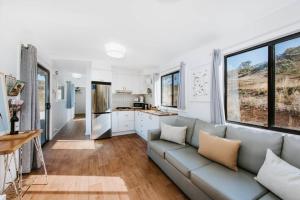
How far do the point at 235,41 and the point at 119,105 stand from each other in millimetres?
4240

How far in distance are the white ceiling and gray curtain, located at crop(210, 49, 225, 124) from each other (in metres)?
0.43

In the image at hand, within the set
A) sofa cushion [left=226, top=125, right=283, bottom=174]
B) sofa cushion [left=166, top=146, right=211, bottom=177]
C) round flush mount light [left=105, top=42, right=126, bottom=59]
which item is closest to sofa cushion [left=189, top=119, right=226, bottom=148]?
sofa cushion [left=166, top=146, right=211, bottom=177]

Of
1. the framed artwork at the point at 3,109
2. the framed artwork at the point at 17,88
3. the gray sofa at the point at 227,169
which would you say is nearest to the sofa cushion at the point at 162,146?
the gray sofa at the point at 227,169

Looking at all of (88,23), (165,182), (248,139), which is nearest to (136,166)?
(165,182)

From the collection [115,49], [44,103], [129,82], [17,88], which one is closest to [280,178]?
[115,49]

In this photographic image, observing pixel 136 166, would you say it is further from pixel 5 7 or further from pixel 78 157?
pixel 5 7

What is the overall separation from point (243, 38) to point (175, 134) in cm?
200

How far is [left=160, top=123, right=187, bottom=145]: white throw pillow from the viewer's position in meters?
2.63

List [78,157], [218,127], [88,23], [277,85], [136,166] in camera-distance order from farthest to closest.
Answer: [78,157] < [136,166] < [218,127] < [88,23] < [277,85]

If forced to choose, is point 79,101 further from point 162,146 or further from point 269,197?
point 269,197

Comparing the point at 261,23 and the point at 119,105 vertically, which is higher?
the point at 261,23

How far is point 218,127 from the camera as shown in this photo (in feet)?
7.50

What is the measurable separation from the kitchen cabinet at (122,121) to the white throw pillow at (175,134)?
2.34 meters

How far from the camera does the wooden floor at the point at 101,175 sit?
1908 mm
